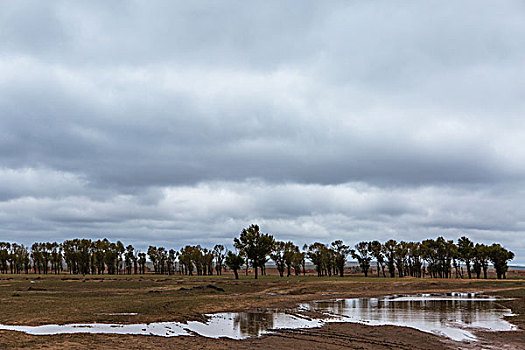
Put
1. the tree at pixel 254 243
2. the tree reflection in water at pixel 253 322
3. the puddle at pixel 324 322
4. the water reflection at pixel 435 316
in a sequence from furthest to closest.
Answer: the tree at pixel 254 243 → the water reflection at pixel 435 316 → the tree reflection in water at pixel 253 322 → the puddle at pixel 324 322

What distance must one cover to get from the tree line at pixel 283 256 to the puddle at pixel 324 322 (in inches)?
2725

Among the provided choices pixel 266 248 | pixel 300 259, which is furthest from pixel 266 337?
pixel 300 259

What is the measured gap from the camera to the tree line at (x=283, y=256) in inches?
4434

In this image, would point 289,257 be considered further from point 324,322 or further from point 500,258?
point 324,322

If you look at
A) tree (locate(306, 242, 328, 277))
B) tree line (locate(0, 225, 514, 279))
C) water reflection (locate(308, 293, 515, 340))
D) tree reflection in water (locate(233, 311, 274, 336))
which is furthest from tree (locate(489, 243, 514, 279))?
tree reflection in water (locate(233, 311, 274, 336))

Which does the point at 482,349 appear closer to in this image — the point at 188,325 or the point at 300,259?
the point at 188,325

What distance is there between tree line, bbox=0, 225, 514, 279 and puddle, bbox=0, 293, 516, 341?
227 ft

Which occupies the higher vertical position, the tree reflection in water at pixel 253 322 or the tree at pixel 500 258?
the tree reflection in water at pixel 253 322

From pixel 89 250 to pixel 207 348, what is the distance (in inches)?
6174

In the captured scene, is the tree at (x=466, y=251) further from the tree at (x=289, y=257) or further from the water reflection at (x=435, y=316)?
the water reflection at (x=435, y=316)

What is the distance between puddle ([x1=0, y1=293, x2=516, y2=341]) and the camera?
25219mm

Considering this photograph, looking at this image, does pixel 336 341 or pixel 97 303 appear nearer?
pixel 336 341

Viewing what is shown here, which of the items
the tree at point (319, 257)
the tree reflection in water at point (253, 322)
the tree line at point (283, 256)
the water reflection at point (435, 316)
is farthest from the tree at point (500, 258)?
the tree reflection in water at point (253, 322)

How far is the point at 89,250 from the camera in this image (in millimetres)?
163375
